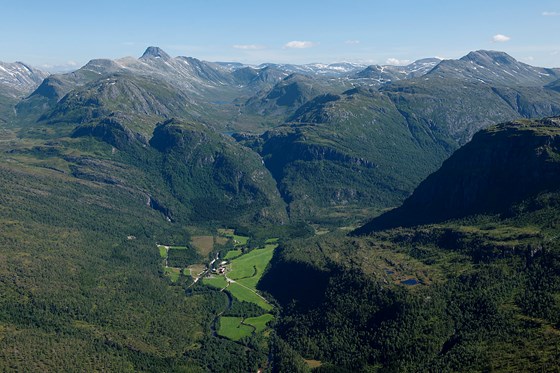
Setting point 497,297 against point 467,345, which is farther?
point 497,297

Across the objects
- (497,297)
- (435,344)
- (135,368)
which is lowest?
(135,368)

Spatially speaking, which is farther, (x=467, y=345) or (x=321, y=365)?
(x=321, y=365)

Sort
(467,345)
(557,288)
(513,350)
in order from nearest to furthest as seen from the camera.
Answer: (513,350), (467,345), (557,288)

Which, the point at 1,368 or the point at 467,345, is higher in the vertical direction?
the point at 467,345

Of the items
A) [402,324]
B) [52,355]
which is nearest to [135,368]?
[52,355]

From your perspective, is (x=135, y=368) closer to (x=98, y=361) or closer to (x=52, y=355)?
(x=98, y=361)

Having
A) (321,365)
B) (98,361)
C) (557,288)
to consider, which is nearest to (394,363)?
(321,365)

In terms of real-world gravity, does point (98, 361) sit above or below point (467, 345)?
below

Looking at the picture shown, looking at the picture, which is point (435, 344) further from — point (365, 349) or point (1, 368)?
point (1, 368)

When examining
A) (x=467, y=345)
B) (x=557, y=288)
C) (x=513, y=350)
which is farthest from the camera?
(x=557, y=288)
